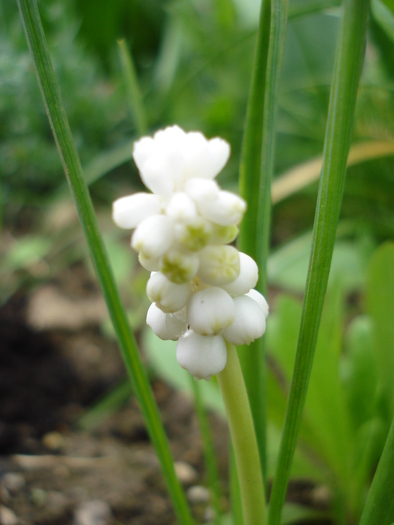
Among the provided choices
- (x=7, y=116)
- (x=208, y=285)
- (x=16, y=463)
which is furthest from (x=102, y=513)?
(x=7, y=116)

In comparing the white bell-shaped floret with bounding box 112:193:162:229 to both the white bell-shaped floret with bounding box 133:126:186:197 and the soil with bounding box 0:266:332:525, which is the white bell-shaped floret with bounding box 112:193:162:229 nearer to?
the white bell-shaped floret with bounding box 133:126:186:197

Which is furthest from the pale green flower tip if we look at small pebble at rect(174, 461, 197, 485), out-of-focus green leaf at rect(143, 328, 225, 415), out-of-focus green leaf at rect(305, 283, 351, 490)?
small pebble at rect(174, 461, 197, 485)

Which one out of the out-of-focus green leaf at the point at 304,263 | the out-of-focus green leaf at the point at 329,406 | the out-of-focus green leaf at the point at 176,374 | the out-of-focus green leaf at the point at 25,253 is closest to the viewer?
the out-of-focus green leaf at the point at 329,406

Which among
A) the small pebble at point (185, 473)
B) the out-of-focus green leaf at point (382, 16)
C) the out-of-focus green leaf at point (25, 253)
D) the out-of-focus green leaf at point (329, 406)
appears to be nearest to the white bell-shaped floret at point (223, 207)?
the out-of-focus green leaf at point (329, 406)

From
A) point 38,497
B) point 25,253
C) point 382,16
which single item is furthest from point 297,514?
point 25,253

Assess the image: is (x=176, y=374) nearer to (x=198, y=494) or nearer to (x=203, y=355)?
(x=198, y=494)

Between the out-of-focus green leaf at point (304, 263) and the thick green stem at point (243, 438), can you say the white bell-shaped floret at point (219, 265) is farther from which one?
the out-of-focus green leaf at point (304, 263)
